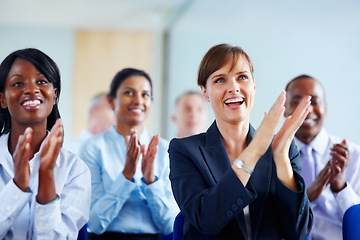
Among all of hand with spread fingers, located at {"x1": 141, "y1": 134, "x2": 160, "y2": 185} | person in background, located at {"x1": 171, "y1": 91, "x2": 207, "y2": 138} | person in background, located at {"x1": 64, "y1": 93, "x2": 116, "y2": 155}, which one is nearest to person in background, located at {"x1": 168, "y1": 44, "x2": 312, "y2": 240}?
hand with spread fingers, located at {"x1": 141, "y1": 134, "x2": 160, "y2": 185}

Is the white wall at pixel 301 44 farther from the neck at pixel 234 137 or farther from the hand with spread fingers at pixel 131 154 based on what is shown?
the neck at pixel 234 137

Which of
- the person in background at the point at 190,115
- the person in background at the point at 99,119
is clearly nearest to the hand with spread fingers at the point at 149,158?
the person in background at the point at 190,115

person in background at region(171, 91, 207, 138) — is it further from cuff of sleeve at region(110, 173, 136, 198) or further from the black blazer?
the black blazer

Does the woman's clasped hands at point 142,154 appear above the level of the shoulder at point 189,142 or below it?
below

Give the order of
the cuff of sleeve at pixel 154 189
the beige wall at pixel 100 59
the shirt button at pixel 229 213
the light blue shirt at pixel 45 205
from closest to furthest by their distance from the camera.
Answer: the shirt button at pixel 229 213
the light blue shirt at pixel 45 205
the cuff of sleeve at pixel 154 189
the beige wall at pixel 100 59

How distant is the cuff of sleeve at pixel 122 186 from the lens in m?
2.46

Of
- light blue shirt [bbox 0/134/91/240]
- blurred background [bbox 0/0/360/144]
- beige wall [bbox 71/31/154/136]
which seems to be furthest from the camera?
beige wall [bbox 71/31/154/136]

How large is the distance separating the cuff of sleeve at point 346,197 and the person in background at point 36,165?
1.28 m

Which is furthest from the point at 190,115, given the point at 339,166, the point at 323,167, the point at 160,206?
the point at 339,166

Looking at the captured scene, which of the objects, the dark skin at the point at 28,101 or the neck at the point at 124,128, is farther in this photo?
the neck at the point at 124,128

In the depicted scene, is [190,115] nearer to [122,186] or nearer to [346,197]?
[122,186]

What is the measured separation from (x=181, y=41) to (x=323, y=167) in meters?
4.63

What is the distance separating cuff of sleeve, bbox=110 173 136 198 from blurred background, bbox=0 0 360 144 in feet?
4.10

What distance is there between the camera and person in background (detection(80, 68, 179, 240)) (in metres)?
2.46
